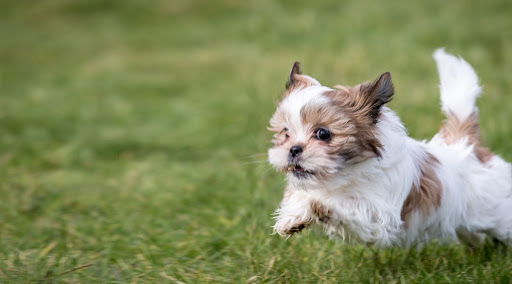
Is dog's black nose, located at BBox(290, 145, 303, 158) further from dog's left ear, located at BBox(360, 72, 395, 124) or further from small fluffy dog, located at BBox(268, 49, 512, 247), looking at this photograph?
dog's left ear, located at BBox(360, 72, 395, 124)

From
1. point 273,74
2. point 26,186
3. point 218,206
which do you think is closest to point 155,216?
point 218,206

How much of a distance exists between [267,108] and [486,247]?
436 centimetres

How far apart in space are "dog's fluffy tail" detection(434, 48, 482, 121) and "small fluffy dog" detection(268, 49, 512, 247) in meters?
0.32

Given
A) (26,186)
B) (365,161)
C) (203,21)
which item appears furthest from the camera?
(203,21)

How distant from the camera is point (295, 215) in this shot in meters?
3.54

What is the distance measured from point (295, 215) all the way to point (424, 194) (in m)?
0.82

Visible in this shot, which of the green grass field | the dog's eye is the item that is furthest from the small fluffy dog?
the green grass field

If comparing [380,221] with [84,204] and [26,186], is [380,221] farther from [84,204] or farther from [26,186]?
[26,186]

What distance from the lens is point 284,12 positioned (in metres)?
12.9

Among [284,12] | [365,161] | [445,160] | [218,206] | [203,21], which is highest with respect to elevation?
[203,21]

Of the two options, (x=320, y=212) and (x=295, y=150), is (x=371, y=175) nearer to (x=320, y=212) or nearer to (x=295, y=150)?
(x=320, y=212)

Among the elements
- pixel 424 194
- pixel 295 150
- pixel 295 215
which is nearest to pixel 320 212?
pixel 295 215

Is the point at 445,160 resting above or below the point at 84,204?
below

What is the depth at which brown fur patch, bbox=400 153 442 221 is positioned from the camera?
363 centimetres
